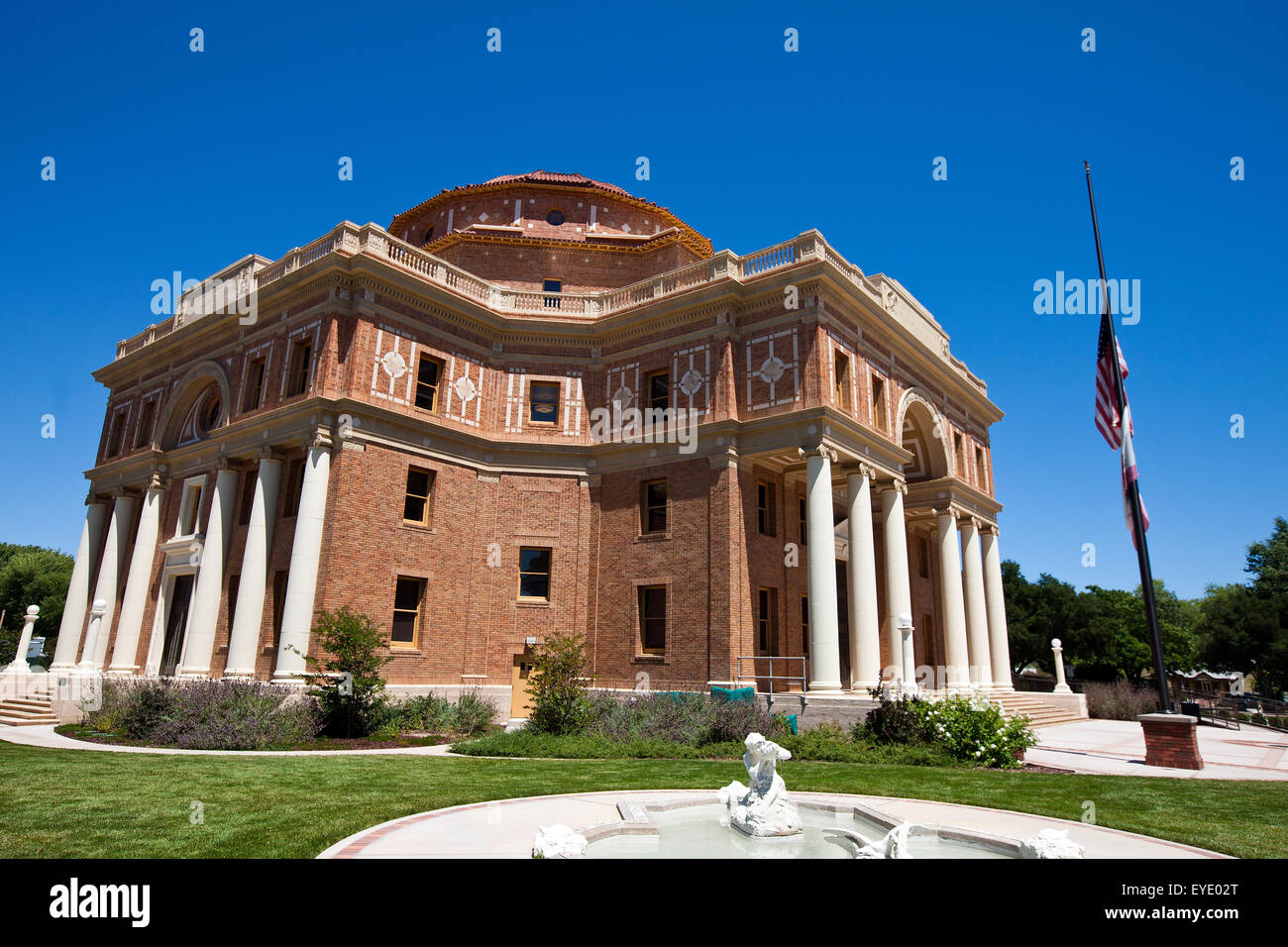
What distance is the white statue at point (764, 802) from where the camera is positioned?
834 cm

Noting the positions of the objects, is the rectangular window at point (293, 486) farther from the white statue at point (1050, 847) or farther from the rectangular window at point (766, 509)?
the white statue at point (1050, 847)

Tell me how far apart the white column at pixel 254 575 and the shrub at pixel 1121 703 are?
1398 inches

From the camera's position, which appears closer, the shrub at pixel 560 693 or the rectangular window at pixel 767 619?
the shrub at pixel 560 693

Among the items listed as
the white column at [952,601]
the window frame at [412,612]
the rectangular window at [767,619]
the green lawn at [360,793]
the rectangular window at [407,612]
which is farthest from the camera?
the white column at [952,601]

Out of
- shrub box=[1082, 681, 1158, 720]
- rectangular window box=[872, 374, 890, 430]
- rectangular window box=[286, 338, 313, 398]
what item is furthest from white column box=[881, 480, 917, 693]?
rectangular window box=[286, 338, 313, 398]

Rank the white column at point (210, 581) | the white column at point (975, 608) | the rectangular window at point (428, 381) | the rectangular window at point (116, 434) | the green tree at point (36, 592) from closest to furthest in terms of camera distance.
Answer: the white column at point (210, 581), the rectangular window at point (428, 381), the white column at point (975, 608), the rectangular window at point (116, 434), the green tree at point (36, 592)

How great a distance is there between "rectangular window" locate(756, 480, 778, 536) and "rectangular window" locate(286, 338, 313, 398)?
52.8 ft

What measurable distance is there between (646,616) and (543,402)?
361 inches

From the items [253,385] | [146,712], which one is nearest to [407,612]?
[146,712]

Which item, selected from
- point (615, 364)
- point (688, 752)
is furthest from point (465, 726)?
point (615, 364)

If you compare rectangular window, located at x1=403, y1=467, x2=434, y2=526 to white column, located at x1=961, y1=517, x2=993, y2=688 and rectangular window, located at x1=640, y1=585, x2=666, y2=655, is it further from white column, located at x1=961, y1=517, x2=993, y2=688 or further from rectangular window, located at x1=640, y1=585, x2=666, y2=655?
white column, located at x1=961, y1=517, x2=993, y2=688

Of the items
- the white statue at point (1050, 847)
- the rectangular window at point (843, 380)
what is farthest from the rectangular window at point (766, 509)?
the white statue at point (1050, 847)

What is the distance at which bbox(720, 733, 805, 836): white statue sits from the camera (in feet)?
27.4
